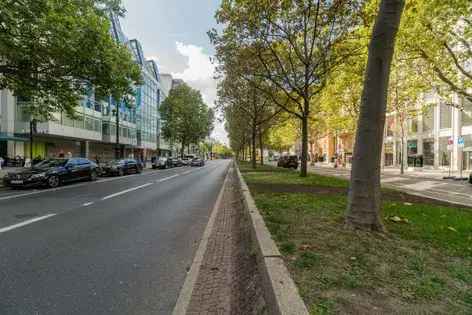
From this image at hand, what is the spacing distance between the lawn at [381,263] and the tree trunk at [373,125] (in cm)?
39

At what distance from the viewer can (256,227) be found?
15.1 ft

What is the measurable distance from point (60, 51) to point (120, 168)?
12442 millimetres

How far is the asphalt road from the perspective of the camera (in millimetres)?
2955

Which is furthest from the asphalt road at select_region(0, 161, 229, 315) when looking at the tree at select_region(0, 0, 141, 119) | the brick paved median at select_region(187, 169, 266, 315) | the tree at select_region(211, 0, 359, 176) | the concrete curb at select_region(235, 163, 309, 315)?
the tree at select_region(211, 0, 359, 176)

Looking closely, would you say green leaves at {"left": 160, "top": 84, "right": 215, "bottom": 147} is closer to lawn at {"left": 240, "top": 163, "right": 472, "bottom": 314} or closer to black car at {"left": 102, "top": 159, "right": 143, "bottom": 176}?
black car at {"left": 102, "top": 159, "right": 143, "bottom": 176}

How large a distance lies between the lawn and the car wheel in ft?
40.1

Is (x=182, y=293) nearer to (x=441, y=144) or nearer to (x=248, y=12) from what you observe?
(x=248, y=12)

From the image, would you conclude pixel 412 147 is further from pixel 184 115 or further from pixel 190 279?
pixel 190 279

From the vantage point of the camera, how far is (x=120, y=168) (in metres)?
22.8

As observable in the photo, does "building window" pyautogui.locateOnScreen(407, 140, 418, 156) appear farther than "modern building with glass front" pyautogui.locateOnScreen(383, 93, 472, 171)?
Yes

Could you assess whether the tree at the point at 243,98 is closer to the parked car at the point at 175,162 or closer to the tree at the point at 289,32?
the tree at the point at 289,32

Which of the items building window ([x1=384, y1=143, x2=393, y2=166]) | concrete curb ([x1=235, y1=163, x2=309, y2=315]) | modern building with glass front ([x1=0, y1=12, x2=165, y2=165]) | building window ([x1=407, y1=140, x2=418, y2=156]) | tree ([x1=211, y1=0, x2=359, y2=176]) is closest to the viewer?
concrete curb ([x1=235, y1=163, x2=309, y2=315])

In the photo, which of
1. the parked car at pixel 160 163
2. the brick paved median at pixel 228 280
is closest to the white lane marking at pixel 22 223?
the brick paved median at pixel 228 280

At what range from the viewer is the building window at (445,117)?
100ft
